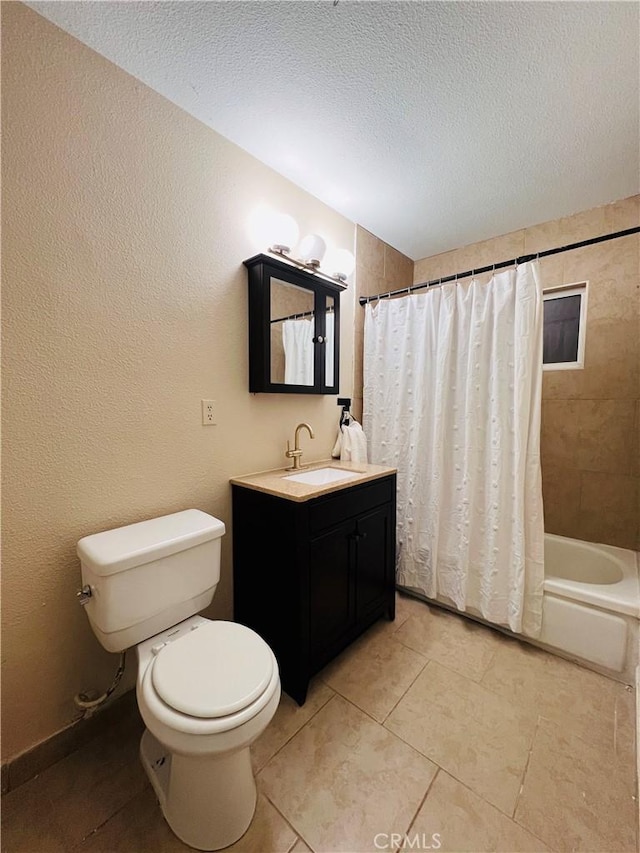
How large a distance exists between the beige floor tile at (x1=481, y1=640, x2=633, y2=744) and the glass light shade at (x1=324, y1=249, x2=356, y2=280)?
2.15 meters

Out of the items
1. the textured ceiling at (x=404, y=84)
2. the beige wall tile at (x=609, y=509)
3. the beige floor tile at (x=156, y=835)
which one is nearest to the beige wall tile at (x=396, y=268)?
the textured ceiling at (x=404, y=84)

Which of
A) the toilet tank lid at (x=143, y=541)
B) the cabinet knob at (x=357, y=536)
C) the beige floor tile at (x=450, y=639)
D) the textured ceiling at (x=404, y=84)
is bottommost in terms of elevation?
the beige floor tile at (x=450, y=639)

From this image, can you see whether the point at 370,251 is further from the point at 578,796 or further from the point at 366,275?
the point at 578,796

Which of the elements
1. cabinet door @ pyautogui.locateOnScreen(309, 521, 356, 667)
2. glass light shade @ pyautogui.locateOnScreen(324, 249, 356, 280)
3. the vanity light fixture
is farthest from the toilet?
glass light shade @ pyautogui.locateOnScreen(324, 249, 356, 280)

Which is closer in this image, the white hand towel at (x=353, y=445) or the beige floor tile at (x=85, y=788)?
the beige floor tile at (x=85, y=788)

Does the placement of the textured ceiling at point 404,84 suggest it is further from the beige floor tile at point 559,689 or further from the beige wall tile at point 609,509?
the beige floor tile at point 559,689

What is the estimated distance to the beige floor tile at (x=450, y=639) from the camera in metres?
1.53

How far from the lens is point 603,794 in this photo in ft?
3.32

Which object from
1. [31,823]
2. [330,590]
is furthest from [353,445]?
[31,823]

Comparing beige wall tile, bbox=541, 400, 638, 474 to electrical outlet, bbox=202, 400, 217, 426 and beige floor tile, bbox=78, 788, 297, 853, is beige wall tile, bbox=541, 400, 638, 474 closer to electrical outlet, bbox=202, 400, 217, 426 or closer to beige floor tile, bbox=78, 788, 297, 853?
electrical outlet, bbox=202, 400, 217, 426

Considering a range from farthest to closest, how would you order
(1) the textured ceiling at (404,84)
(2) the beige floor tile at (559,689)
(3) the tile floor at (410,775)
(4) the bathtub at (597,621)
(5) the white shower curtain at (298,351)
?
(5) the white shower curtain at (298,351) < (4) the bathtub at (597,621) < (2) the beige floor tile at (559,689) < (1) the textured ceiling at (404,84) < (3) the tile floor at (410,775)

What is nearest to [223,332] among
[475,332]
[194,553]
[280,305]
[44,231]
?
[280,305]

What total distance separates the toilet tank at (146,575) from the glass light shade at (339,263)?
153 cm

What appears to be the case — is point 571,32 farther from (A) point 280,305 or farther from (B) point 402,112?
(A) point 280,305
